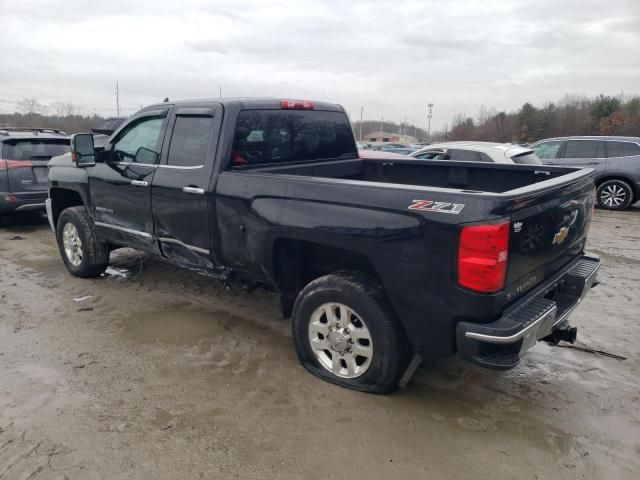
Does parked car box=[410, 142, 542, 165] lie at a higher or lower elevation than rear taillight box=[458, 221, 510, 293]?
higher

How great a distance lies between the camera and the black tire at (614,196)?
11.4 meters

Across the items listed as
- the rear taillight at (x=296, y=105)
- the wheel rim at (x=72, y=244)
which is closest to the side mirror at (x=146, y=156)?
the rear taillight at (x=296, y=105)

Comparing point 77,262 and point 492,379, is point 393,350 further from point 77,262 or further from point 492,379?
point 77,262

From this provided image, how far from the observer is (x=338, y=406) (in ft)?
10.7

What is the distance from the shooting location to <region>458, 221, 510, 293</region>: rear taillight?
2602 millimetres

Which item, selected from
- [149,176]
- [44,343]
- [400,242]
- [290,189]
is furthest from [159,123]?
[400,242]

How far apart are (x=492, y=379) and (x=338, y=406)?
1.19 metres

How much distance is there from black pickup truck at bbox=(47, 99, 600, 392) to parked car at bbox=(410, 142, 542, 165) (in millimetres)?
3826

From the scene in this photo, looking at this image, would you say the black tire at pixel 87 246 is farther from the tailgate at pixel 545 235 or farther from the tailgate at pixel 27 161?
the tailgate at pixel 545 235

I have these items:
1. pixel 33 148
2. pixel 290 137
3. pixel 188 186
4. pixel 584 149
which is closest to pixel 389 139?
pixel 584 149

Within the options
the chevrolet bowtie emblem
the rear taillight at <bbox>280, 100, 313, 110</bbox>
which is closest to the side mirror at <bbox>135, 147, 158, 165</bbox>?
the rear taillight at <bbox>280, 100, 313, 110</bbox>

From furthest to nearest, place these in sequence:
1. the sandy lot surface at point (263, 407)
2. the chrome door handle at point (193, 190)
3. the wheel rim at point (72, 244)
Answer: the wheel rim at point (72, 244), the chrome door handle at point (193, 190), the sandy lot surface at point (263, 407)

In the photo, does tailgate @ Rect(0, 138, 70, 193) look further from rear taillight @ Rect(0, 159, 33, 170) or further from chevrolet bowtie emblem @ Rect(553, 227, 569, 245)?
chevrolet bowtie emblem @ Rect(553, 227, 569, 245)

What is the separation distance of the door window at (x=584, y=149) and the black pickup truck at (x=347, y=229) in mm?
8549
